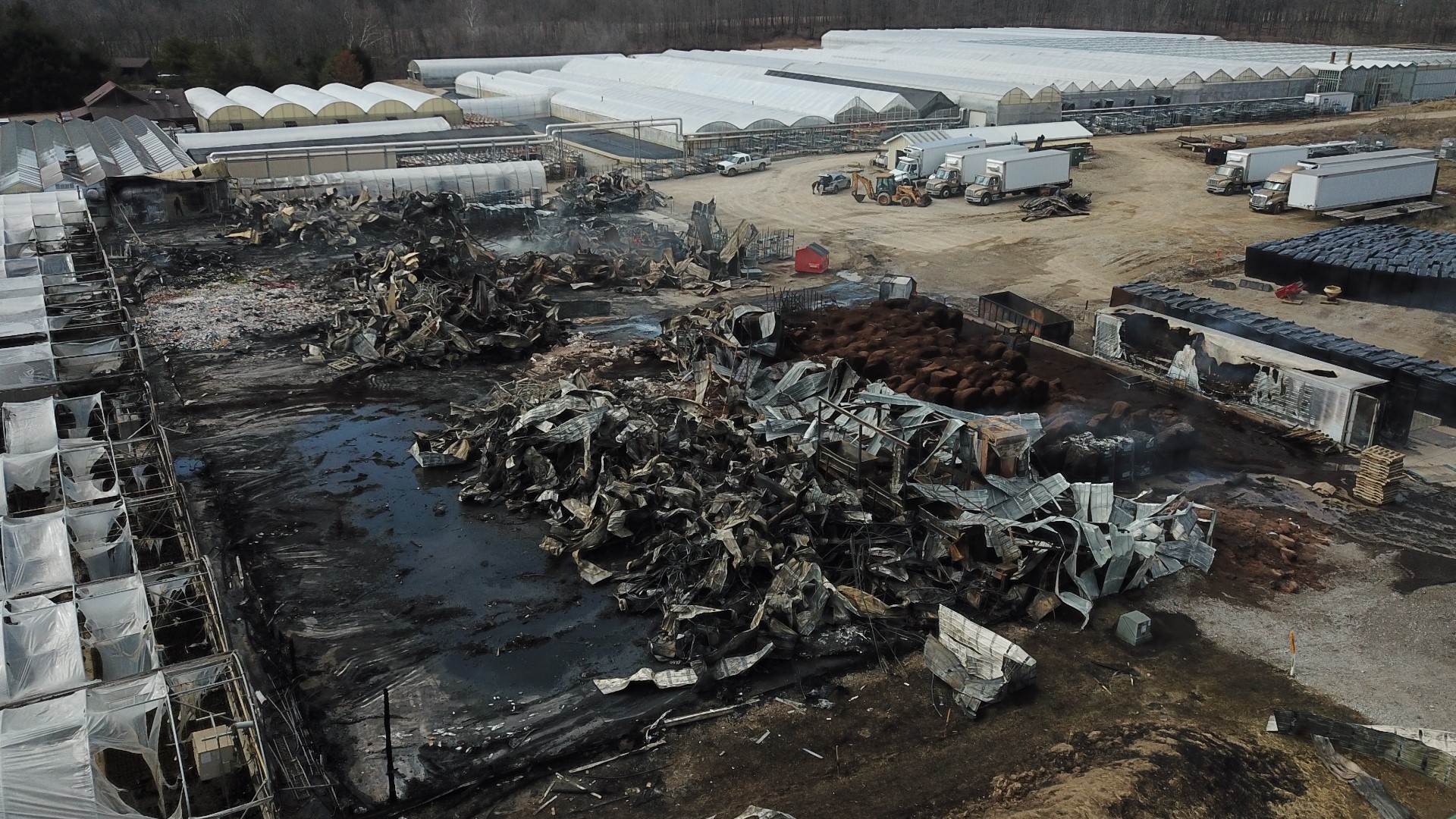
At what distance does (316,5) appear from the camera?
10944cm

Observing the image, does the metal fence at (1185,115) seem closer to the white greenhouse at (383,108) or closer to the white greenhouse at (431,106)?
the white greenhouse at (431,106)

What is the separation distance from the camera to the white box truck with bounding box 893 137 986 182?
48.6 meters

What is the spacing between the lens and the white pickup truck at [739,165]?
52094mm

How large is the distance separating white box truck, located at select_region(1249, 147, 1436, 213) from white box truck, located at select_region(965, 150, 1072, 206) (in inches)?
322

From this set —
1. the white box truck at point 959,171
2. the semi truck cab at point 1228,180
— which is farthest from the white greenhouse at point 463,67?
the semi truck cab at point 1228,180

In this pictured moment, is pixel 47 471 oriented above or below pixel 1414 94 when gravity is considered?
below

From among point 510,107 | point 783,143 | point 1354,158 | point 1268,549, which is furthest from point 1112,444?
point 510,107

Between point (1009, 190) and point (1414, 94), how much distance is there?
4390 cm

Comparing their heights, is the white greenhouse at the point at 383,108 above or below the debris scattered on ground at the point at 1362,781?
above

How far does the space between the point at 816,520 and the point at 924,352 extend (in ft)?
28.6

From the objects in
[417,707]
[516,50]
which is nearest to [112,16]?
[516,50]

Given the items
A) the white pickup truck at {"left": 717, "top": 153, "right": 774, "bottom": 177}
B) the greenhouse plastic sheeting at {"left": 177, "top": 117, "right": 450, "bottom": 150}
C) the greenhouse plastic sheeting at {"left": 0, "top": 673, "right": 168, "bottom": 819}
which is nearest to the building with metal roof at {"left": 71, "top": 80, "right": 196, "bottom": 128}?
the greenhouse plastic sheeting at {"left": 177, "top": 117, "right": 450, "bottom": 150}

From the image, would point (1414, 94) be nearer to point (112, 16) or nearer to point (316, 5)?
point (316, 5)

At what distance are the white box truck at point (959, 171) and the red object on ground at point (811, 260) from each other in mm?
13696
